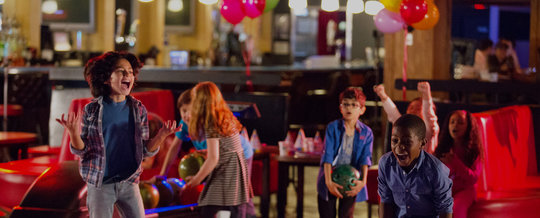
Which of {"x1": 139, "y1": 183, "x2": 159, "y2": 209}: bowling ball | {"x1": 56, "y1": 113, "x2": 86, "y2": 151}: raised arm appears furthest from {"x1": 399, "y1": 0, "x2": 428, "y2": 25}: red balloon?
{"x1": 56, "y1": 113, "x2": 86, "y2": 151}: raised arm

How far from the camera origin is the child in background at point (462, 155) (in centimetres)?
436

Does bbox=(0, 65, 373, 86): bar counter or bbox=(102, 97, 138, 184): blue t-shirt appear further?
bbox=(0, 65, 373, 86): bar counter

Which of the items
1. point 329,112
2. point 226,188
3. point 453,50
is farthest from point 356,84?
point 226,188

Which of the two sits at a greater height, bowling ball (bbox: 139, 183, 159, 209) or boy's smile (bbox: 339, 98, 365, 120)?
boy's smile (bbox: 339, 98, 365, 120)

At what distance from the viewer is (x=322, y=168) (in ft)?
14.2

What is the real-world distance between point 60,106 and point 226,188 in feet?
10.1

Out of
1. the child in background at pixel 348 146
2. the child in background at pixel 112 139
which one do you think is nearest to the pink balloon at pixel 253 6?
the child in background at pixel 348 146

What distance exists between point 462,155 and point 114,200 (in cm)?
225

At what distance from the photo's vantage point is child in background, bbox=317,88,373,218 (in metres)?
4.19

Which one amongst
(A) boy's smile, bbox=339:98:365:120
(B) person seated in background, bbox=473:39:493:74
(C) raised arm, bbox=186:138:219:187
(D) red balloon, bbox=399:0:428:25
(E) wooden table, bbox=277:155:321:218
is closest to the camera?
(C) raised arm, bbox=186:138:219:187

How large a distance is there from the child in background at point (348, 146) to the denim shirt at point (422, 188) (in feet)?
4.44

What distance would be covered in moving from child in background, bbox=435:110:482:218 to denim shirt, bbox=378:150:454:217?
5.22 feet

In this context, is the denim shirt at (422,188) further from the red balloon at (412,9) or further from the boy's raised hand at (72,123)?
the red balloon at (412,9)

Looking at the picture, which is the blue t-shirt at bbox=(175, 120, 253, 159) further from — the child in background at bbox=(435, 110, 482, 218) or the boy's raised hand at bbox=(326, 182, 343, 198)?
the child in background at bbox=(435, 110, 482, 218)
